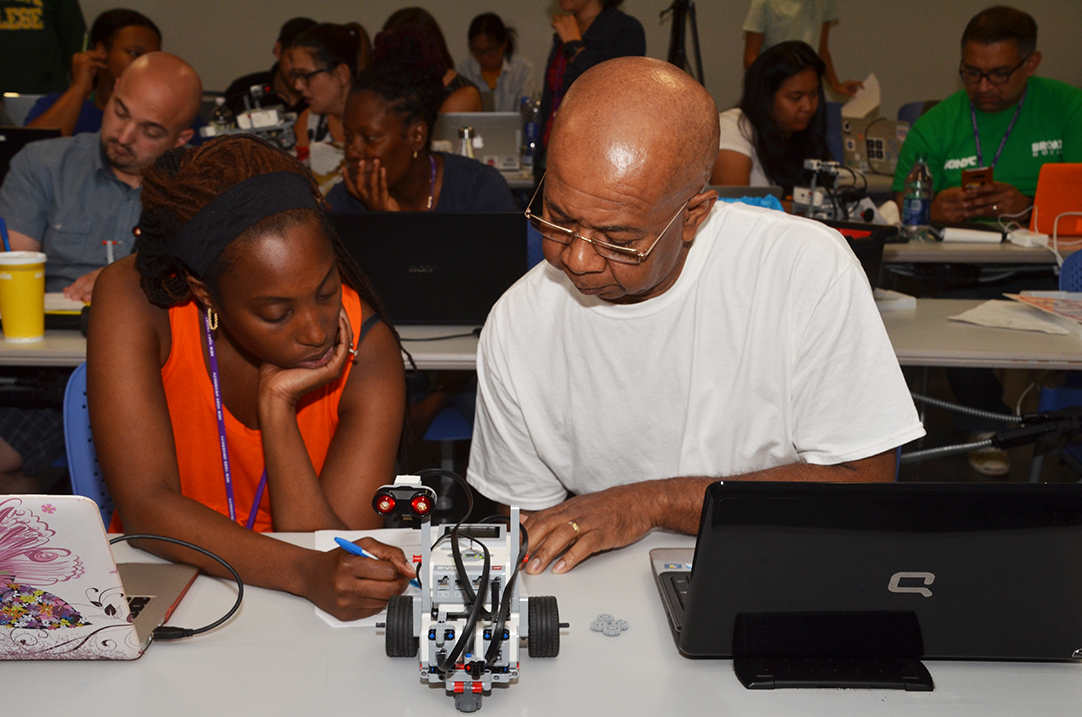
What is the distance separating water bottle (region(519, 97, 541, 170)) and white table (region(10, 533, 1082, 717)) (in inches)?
168

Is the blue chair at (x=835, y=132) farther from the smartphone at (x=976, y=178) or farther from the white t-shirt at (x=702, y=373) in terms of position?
the white t-shirt at (x=702, y=373)

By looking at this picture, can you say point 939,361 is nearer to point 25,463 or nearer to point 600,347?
point 600,347

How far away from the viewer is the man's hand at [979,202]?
3570 mm

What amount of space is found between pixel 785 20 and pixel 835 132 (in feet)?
3.70

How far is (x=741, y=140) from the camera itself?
378cm

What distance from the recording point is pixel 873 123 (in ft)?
15.9

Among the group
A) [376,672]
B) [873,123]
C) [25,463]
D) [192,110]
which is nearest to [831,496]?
[376,672]

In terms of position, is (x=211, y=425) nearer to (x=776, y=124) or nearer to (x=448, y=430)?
(x=448, y=430)

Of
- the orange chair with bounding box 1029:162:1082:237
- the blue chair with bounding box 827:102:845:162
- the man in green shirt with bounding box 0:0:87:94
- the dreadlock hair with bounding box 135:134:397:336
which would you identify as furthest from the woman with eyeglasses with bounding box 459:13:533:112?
the dreadlock hair with bounding box 135:134:397:336

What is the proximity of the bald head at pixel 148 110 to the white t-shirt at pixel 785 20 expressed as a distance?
3979mm

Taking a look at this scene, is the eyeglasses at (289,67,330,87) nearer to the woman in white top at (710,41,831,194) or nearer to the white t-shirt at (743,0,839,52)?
the woman in white top at (710,41,831,194)

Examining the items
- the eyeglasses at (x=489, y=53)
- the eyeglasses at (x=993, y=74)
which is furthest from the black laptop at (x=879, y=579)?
the eyeglasses at (x=489, y=53)

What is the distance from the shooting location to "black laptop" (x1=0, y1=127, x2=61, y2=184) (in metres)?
2.90

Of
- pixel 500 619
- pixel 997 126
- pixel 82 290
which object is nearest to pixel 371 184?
pixel 82 290
